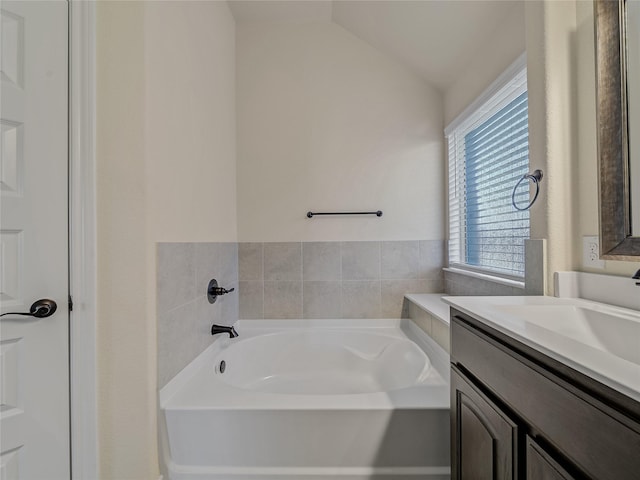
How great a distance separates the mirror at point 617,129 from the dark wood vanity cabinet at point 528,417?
22.8 inches

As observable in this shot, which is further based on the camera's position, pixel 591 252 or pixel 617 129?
pixel 591 252

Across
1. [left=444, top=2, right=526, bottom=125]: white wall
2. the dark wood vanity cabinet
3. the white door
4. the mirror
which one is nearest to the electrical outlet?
the mirror

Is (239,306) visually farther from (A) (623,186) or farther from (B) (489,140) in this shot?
(A) (623,186)

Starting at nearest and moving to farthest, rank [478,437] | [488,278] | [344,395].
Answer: [478,437] < [344,395] < [488,278]

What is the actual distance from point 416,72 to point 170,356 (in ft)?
7.98

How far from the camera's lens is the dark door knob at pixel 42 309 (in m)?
0.98

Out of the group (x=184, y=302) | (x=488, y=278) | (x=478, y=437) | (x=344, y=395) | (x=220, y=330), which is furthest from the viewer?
(x=220, y=330)

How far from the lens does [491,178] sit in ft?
5.81

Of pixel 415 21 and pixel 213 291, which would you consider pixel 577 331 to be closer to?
pixel 213 291

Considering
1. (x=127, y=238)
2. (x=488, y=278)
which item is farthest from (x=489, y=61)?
(x=127, y=238)

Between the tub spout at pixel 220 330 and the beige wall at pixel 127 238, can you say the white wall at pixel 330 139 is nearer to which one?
the tub spout at pixel 220 330

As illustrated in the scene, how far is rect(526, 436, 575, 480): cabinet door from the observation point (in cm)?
56

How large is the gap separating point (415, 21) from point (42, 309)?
2.37 meters

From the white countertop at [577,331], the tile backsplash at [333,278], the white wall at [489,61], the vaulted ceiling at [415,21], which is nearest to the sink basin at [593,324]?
the white countertop at [577,331]
